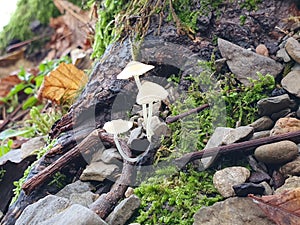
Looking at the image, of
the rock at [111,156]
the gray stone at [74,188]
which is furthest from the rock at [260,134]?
the gray stone at [74,188]

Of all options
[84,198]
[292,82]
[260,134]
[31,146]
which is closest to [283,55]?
[292,82]

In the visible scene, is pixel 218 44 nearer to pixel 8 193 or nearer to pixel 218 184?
pixel 218 184

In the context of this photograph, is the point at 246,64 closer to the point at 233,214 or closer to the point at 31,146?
the point at 233,214

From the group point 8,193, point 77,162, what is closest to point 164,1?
point 77,162

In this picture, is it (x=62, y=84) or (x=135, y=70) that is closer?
(x=135, y=70)

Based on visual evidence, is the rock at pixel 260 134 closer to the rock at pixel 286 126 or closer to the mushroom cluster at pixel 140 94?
the rock at pixel 286 126

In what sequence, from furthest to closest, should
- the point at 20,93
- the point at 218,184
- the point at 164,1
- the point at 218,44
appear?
the point at 20,93
the point at 164,1
the point at 218,44
the point at 218,184
